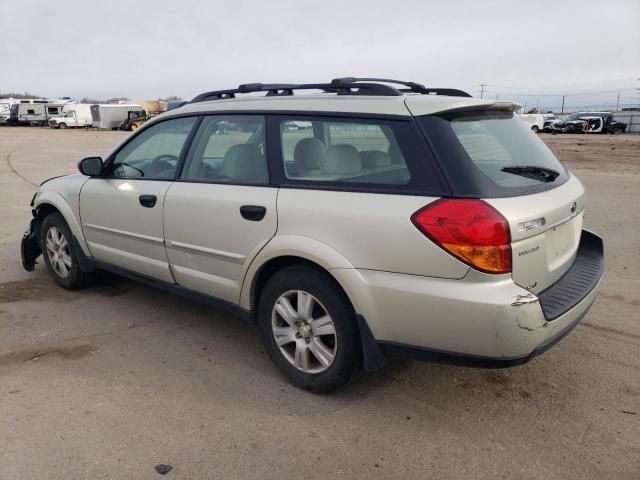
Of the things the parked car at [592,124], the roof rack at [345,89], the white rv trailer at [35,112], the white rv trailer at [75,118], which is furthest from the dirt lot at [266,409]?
the white rv trailer at [35,112]

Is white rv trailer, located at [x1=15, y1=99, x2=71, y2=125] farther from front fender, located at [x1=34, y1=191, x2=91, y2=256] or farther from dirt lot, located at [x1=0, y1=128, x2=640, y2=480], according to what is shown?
dirt lot, located at [x1=0, y1=128, x2=640, y2=480]

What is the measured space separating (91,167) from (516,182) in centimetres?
324

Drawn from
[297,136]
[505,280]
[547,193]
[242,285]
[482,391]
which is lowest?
[482,391]

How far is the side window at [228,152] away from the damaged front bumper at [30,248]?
2.39 meters

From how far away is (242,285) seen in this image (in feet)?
11.2

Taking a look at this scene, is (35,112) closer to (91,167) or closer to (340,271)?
(91,167)

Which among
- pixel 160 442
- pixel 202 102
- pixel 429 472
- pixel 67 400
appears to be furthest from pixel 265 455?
pixel 202 102

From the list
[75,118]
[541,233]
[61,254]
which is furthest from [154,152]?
[75,118]

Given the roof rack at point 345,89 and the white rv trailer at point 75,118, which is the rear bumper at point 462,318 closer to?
the roof rack at point 345,89

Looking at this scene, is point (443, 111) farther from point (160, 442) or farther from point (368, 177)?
point (160, 442)

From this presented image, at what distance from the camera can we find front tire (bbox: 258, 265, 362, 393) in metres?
2.98

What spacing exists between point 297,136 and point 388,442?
1797 mm

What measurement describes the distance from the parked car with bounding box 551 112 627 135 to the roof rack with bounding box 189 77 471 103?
1650 inches

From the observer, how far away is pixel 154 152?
13.9 feet
